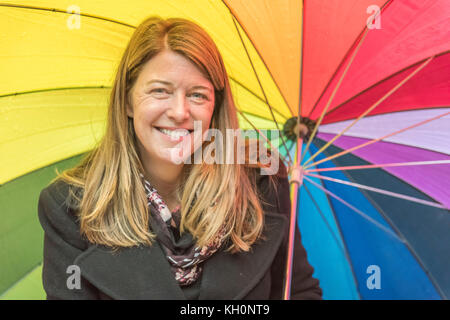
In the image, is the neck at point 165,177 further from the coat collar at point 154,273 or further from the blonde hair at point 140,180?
the coat collar at point 154,273

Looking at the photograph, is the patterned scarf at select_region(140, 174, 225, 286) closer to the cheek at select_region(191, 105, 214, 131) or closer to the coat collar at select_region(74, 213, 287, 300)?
the coat collar at select_region(74, 213, 287, 300)

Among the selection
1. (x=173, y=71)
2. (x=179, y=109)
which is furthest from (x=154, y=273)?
(x=173, y=71)

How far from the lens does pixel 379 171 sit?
8.87 feet

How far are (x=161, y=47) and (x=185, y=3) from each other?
0.75ft

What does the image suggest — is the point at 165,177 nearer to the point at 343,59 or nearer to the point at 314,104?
the point at 314,104

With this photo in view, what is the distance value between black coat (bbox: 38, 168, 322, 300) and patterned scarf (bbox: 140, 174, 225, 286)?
45mm

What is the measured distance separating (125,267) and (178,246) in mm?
255

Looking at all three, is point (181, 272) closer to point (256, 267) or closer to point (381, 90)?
point (256, 267)

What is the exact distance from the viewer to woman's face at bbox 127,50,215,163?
217cm

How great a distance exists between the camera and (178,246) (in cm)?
233

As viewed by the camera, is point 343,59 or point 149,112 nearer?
point 149,112

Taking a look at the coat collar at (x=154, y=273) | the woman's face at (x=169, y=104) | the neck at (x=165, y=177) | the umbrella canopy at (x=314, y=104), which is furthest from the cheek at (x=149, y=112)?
the coat collar at (x=154, y=273)

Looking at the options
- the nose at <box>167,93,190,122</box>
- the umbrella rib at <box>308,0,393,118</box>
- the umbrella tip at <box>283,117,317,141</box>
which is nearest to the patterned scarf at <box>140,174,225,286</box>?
the nose at <box>167,93,190,122</box>

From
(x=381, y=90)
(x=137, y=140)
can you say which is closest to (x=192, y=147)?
(x=137, y=140)
